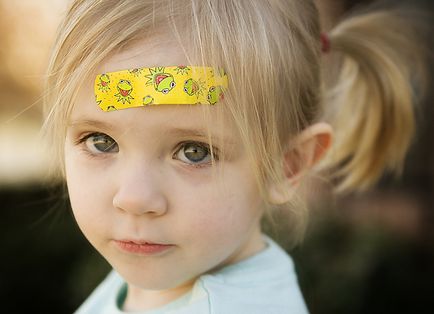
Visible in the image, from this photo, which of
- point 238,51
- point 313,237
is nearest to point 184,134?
point 238,51

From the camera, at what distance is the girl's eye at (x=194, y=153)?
1694mm

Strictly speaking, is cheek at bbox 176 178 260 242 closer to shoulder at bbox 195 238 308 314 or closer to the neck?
shoulder at bbox 195 238 308 314

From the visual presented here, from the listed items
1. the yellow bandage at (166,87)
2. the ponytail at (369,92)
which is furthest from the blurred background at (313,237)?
the yellow bandage at (166,87)

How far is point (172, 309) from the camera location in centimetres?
188

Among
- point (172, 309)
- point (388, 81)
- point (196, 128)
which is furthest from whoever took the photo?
point (388, 81)

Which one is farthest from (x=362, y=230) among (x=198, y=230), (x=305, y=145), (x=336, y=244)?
(x=198, y=230)

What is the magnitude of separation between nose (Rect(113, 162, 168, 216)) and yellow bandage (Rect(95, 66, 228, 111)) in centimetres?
15

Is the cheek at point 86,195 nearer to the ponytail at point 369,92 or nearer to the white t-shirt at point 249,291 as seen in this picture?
the white t-shirt at point 249,291

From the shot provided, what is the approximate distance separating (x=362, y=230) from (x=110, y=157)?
3.10 metres

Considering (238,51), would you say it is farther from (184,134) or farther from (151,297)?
(151,297)

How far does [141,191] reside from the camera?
5.29ft

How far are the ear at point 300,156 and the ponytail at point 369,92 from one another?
440 millimetres

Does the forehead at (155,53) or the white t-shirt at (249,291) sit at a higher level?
the forehead at (155,53)

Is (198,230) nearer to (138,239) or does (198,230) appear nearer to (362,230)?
(138,239)
